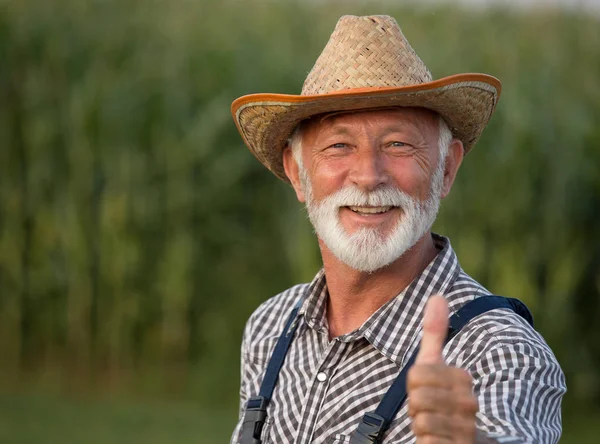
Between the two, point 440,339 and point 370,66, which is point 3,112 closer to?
point 370,66

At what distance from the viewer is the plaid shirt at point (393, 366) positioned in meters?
2.10

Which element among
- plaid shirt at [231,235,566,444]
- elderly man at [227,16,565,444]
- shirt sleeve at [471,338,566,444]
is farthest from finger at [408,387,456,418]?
elderly man at [227,16,565,444]

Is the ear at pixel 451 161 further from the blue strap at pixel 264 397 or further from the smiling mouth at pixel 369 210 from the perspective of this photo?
the blue strap at pixel 264 397

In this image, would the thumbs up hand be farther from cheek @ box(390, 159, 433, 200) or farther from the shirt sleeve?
cheek @ box(390, 159, 433, 200)

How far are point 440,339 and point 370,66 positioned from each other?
3.19ft

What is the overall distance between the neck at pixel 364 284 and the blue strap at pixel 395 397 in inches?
11.4

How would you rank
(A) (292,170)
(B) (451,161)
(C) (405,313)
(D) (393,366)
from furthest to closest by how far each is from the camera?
(A) (292,170) → (B) (451,161) → (C) (405,313) → (D) (393,366)

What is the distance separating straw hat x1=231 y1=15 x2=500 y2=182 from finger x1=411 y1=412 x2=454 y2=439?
916 millimetres

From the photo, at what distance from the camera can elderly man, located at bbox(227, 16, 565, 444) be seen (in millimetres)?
2314

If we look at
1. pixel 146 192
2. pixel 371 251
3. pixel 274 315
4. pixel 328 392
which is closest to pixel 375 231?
pixel 371 251

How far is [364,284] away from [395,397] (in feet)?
1.45

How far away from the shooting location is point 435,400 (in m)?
1.76

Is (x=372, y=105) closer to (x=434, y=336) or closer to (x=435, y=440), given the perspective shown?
(x=434, y=336)

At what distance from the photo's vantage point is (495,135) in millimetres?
6215
